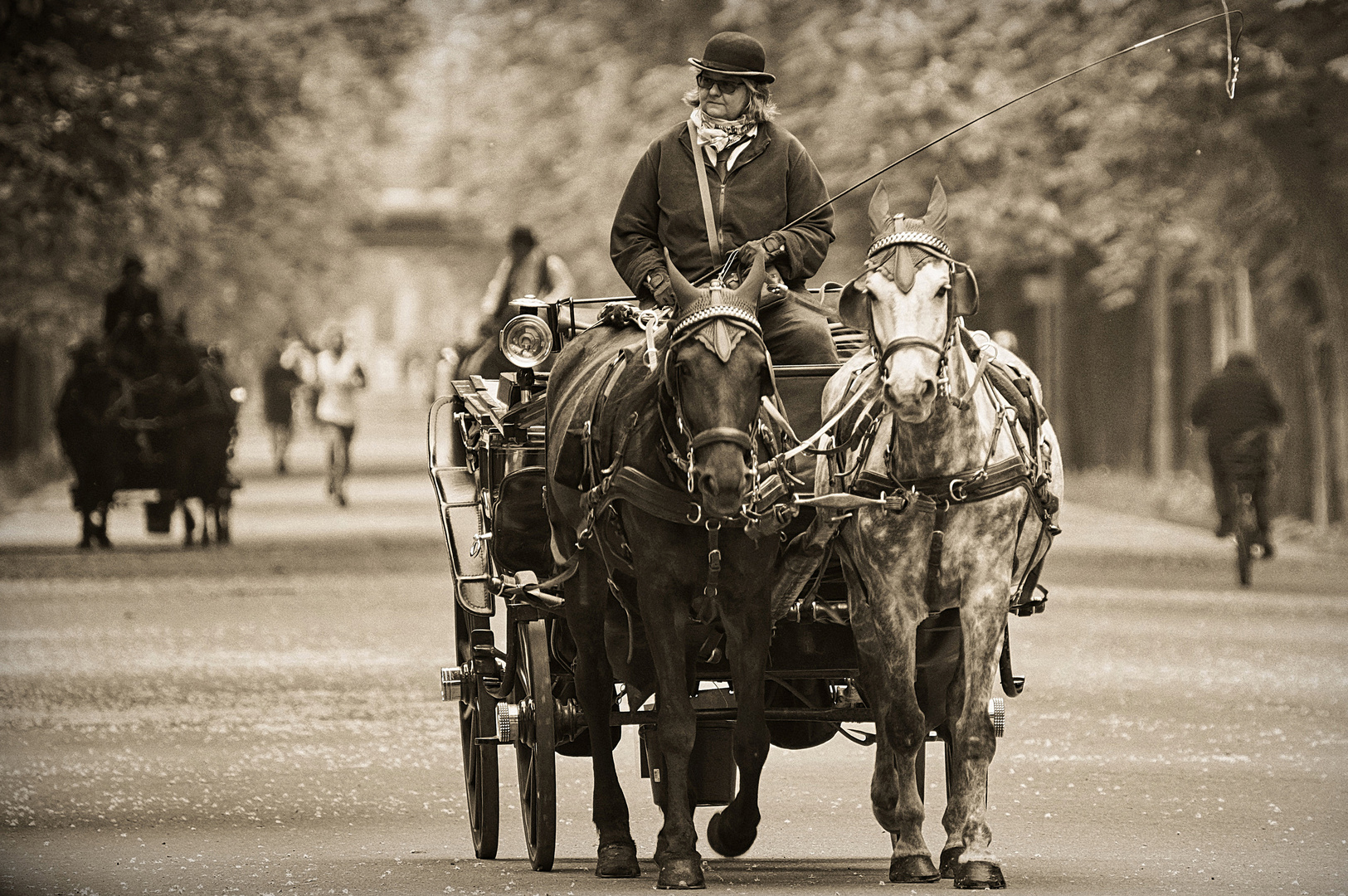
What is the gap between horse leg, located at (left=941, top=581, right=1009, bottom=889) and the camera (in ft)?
25.9

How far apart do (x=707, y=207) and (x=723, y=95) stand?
0.42m

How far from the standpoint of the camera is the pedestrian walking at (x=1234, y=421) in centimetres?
2281

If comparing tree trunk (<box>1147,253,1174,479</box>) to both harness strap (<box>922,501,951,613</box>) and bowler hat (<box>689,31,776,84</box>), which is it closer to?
bowler hat (<box>689,31,776,84</box>)

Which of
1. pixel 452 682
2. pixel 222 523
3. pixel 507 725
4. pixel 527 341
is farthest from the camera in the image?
pixel 222 523

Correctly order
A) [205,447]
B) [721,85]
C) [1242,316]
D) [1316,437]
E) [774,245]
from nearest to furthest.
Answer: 1. [774,245]
2. [721,85]
3. [205,447]
4. [1316,437]
5. [1242,316]

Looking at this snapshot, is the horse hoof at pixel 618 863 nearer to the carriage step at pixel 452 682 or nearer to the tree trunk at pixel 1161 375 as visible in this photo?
the carriage step at pixel 452 682

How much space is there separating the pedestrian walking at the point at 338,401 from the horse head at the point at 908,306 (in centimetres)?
2514

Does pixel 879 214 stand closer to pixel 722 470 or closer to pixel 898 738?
pixel 722 470

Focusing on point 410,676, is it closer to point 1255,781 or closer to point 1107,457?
point 1255,781

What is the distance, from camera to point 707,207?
349 inches

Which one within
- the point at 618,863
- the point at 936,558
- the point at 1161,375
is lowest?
the point at 618,863

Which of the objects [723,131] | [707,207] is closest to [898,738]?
[707,207]

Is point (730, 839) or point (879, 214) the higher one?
point (879, 214)

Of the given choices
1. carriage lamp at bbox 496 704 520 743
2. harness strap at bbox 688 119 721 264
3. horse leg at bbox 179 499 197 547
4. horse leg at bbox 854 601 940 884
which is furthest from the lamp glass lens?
horse leg at bbox 179 499 197 547
